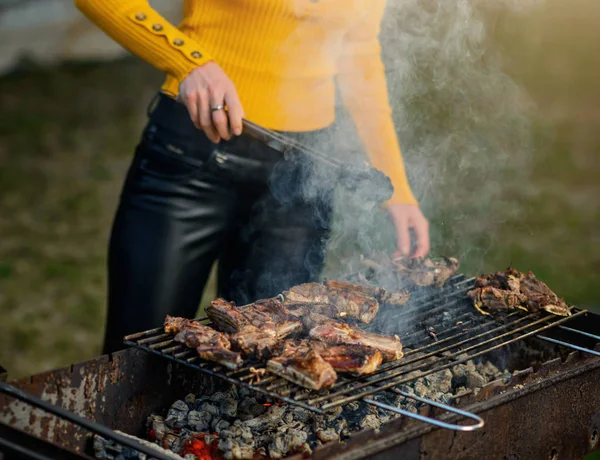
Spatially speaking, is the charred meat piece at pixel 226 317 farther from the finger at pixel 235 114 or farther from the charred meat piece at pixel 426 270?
the charred meat piece at pixel 426 270

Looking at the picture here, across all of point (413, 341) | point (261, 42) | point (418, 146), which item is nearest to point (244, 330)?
point (413, 341)

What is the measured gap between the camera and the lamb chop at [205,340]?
280 cm

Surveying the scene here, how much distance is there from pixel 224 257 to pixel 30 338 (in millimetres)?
2836

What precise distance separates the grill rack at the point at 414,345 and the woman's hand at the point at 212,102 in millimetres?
868

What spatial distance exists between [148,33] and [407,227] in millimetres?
1683

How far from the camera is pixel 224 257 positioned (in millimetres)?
4395

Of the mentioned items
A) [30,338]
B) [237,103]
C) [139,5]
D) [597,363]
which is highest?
[139,5]

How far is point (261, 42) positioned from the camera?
13.0 feet

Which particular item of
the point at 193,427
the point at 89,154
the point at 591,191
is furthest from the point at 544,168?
the point at 193,427

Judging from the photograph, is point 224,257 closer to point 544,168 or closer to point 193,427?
point 193,427

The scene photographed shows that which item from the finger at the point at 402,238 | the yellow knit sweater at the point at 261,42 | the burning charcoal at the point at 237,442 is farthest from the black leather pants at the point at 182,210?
the burning charcoal at the point at 237,442

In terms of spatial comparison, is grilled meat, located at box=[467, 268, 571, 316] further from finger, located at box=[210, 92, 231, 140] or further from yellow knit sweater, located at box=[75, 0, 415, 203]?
finger, located at box=[210, 92, 231, 140]

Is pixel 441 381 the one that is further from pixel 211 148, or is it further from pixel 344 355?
pixel 211 148

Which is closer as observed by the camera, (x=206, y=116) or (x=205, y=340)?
(x=205, y=340)
